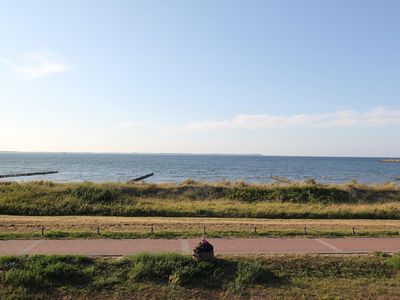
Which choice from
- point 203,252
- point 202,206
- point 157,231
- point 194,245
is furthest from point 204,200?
point 203,252

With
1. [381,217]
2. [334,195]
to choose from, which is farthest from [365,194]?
[381,217]

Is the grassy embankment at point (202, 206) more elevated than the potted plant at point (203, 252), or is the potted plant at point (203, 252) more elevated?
the potted plant at point (203, 252)

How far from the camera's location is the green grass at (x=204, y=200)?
24188mm

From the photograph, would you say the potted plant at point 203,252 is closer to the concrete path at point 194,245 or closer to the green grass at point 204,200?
the concrete path at point 194,245

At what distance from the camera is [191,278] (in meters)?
10.9

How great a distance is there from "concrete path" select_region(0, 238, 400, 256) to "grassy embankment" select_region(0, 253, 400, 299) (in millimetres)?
1134

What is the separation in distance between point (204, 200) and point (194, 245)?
55.1ft

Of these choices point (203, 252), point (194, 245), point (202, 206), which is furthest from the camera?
point (202, 206)

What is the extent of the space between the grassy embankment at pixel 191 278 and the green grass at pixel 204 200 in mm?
12021

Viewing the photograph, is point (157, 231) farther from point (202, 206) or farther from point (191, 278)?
point (202, 206)

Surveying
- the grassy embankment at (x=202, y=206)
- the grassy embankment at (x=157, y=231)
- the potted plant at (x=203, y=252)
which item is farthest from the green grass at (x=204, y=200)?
the potted plant at (x=203, y=252)

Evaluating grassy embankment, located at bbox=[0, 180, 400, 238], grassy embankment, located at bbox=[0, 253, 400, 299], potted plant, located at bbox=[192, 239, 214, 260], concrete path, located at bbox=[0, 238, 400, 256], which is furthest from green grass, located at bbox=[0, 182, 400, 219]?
potted plant, located at bbox=[192, 239, 214, 260]

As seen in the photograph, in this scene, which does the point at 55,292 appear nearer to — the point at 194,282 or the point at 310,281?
the point at 194,282

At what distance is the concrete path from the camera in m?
13.0
